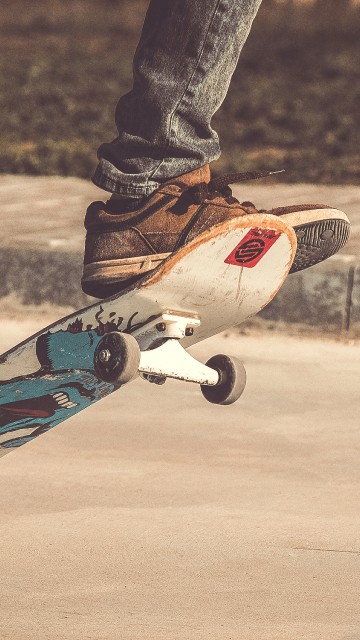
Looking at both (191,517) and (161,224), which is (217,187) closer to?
(161,224)

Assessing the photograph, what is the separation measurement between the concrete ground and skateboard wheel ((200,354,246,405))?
24cm

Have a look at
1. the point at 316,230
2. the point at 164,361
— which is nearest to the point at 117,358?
the point at 164,361

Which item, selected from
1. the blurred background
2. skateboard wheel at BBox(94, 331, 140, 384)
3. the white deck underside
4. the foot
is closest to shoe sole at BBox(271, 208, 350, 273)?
the foot

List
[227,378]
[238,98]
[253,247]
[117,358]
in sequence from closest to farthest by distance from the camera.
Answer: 1. [117,358]
2. [253,247]
3. [227,378]
4. [238,98]

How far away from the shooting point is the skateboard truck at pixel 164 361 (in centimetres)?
314

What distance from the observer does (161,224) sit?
11.0ft

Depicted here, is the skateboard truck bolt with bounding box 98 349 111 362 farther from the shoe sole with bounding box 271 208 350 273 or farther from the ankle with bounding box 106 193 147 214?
the shoe sole with bounding box 271 208 350 273

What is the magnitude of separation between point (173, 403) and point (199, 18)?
1.47m

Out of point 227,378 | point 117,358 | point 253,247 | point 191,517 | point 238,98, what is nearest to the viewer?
point 117,358

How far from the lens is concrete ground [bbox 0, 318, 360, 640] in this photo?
9.12 feet

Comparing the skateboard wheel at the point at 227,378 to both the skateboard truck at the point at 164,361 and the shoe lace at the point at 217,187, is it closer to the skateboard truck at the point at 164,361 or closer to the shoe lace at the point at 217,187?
the skateboard truck at the point at 164,361

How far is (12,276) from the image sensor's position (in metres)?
5.42

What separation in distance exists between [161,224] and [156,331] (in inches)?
9.4

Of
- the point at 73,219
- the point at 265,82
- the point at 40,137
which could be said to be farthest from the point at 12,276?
the point at 265,82
